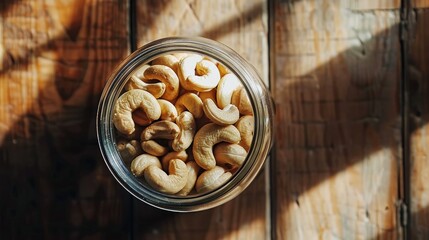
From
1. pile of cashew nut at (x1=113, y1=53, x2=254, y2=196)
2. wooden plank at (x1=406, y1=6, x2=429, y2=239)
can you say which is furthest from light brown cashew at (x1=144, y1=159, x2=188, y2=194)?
wooden plank at (x1=406, y1=6, x2=429, y2=239)

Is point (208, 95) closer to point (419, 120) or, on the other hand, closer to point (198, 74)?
point (198, 74)

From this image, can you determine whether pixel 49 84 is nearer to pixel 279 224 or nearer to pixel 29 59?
pixel 29 59

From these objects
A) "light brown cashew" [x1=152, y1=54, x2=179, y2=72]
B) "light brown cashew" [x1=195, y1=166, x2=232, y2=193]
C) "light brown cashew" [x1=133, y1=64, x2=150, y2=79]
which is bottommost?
"light brown cashew" [x1=195, y1=166, x2=232, y2=193]

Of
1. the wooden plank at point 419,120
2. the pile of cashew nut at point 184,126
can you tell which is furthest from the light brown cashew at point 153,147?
the wooden plank at point 419,120

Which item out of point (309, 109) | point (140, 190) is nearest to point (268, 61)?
point (309, 109)

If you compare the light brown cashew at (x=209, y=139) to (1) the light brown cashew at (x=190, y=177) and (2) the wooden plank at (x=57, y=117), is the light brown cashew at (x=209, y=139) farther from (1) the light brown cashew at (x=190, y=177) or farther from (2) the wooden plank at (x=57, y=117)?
(2) the wooden plank at (x=57, y=117)

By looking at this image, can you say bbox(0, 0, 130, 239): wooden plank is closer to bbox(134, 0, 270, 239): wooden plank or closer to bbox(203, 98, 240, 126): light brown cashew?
bbox(134, 0, 270, 239): wooden plank
